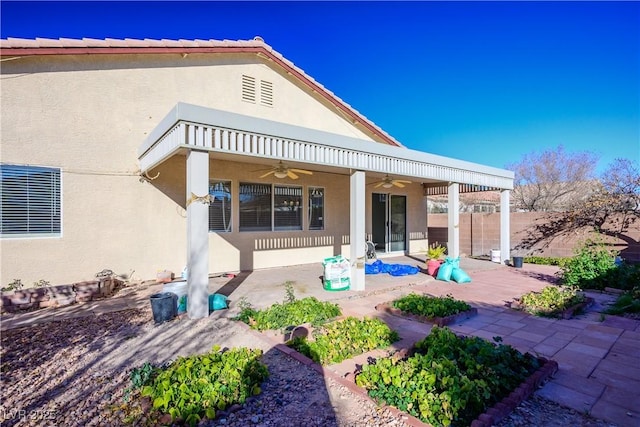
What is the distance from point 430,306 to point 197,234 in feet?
12.8

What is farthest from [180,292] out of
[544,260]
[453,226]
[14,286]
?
[544,260]

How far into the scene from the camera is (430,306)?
5188 mm

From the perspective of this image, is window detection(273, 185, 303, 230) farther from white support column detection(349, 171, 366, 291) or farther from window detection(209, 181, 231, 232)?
white support column detection(349, 171, 366, 291)

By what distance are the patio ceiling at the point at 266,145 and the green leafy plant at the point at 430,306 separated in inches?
123

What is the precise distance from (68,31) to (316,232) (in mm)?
8234

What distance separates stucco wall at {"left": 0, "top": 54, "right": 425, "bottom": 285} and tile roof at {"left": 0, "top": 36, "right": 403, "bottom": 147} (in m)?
0.24

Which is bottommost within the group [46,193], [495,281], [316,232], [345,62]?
[495,281]

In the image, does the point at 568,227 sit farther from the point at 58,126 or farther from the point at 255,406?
the point at 58,126

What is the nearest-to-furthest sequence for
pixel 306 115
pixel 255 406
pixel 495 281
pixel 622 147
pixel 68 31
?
pixel 255 406
pixel 68 31
pixel 495 281
pixel 306 115
pixel 622 147

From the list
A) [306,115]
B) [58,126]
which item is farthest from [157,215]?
[306,115]

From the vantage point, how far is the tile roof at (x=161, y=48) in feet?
20.4

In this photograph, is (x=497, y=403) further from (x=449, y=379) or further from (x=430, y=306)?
(x=430, y=306)

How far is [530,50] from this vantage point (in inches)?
374

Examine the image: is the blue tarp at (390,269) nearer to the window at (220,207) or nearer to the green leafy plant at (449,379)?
the window at (220,207)
